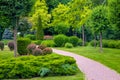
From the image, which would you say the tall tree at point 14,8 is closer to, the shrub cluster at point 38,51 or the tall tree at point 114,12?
the shrub cluster at point 38,51

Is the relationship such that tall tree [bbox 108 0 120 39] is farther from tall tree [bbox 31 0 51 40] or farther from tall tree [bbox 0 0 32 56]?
tall tree [bbox 31 0 51 40]

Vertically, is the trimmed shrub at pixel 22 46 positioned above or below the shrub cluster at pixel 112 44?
above

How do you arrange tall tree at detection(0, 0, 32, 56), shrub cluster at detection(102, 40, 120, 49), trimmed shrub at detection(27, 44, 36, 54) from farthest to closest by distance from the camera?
shrub cluster at detection(102, 40, 120, 49) < trimmed shrub at detection(27, 44, 36, 54) < tall tree at detection(0, 0, 32, 56)

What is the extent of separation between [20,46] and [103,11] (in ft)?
25.3

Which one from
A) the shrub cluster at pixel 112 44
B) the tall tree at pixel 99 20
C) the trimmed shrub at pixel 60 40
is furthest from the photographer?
the trimmed shrub at pixel 60 40

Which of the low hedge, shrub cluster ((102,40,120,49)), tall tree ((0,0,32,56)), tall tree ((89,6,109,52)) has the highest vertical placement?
tall tree ((0,0,32,56))

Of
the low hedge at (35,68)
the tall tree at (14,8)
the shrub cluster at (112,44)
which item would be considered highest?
the tall tree at (14,8)

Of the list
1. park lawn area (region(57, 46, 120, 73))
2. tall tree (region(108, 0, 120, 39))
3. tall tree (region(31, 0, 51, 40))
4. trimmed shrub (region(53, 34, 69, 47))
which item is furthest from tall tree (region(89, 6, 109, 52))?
tall tree (region(31, 0, 51, 40))

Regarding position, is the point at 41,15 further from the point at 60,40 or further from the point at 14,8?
the point at 14,8

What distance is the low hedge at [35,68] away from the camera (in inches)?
459

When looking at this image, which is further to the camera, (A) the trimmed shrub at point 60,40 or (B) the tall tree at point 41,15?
(B) the tall tree at point 41,15

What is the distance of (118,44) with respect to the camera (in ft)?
95.5

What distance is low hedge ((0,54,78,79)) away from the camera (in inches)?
459

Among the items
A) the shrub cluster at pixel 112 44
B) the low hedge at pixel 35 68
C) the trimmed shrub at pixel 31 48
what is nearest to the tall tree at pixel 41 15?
the shrub cluster at pixel 112 44
